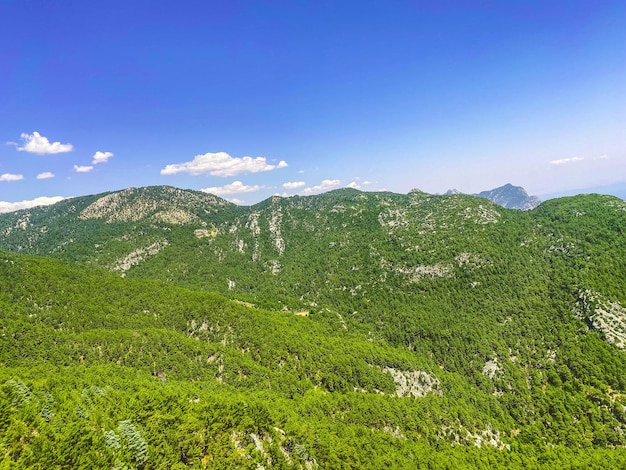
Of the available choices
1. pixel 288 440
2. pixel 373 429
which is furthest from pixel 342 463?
pixel 373 429

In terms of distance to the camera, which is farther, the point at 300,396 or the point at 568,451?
the point at 300,396

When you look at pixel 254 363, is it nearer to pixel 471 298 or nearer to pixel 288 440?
pixel 288 440

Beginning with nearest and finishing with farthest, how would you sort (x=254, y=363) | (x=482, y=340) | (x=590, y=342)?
(x=254, y=363)
(x=590, y=342)
(x=482, y=340)

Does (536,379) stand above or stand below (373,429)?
below

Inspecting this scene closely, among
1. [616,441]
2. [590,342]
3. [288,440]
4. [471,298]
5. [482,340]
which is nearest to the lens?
[288,440]

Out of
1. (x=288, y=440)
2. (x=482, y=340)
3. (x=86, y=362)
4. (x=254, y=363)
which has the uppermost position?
(x=86, y=362)

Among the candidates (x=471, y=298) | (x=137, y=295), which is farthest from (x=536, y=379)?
(x=137, y=295)
